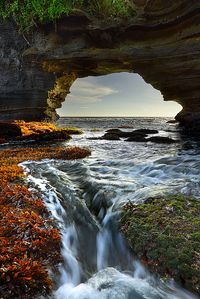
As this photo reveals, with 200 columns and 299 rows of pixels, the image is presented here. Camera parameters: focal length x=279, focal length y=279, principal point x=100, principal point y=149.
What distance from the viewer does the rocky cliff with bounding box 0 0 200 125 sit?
21.2 m

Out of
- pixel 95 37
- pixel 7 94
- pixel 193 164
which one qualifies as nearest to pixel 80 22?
pixel 95 37

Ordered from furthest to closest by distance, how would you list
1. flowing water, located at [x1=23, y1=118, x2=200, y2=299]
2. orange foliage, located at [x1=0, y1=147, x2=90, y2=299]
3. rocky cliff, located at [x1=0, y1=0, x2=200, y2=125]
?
rocky cliff, located at [x1=0, y1=0, x2=200, y2=125], flowing water, located at [x1=23, y1=118, x2=200, y2=299], orange foliage, located at [x1=0, y1=147, x2=90, y2=299]

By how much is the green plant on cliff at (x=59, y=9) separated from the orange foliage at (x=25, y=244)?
1900 centimetres

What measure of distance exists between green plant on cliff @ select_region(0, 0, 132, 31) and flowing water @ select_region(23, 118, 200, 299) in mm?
14500

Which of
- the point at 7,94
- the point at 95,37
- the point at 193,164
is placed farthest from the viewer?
the point at 7,94

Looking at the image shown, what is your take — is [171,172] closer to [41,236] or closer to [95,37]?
[41,236]

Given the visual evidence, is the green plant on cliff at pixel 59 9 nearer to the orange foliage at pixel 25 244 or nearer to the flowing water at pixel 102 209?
the flowing water at pixel 102 209

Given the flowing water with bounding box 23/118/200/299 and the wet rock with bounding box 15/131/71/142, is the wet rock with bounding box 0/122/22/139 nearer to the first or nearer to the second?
the wet rock with bounding box 15/131/71/142

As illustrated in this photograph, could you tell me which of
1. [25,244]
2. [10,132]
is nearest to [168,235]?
[25,244]

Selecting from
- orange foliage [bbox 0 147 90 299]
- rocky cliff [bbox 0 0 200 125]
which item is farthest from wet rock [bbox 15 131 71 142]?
orange foliage [bbox 0 147 90 299]

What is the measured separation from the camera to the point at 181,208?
6363 mm

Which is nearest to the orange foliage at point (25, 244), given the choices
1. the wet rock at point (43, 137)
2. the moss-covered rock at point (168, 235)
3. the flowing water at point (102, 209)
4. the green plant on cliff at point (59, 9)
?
the flowing water at point (102, 209)

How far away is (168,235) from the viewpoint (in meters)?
5.37

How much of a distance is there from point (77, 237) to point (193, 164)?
775 cm
